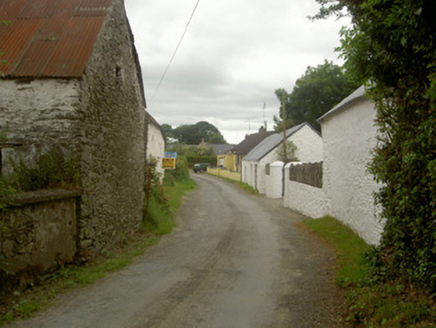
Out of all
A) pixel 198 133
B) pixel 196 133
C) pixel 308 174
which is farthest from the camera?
pixel 198 133

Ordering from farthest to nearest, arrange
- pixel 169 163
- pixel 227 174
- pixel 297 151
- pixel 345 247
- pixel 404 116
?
pixel 227 174 → pixel 297 151 → pixel 169 163 → pixel 345 247 → pixel 404 116

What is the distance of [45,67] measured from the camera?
798 cm

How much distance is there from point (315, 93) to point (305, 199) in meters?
29.3

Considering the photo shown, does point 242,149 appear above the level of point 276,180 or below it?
above

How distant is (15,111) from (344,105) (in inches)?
326

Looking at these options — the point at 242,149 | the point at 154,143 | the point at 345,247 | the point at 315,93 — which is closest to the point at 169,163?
the point at 154,143

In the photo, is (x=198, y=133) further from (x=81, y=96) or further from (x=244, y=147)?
(x=81, y=96)

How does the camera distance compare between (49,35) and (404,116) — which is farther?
(49,35)

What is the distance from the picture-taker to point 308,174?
52.4 ft

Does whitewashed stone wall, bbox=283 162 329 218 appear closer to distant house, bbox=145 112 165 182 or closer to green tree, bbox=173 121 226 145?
distant house, bbox=145 112 165 182

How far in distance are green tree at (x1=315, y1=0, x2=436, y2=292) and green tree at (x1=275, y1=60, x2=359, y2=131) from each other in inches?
1401

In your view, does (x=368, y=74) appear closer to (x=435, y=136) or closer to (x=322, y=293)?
(x=435, y=136)

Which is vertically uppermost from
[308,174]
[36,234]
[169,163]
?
[169,163]

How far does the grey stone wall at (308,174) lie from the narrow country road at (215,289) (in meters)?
3.90
